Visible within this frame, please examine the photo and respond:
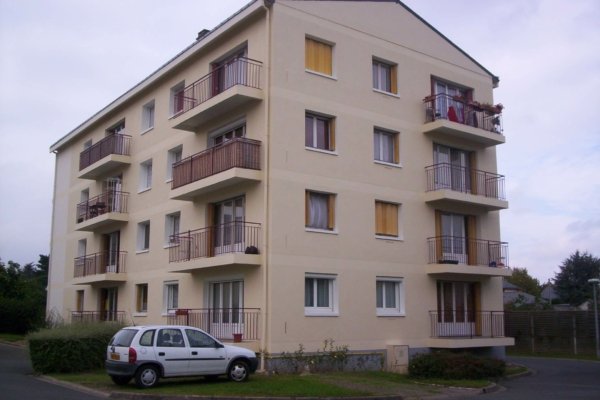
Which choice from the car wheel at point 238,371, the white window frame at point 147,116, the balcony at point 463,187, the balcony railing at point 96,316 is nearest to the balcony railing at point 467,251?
the balcony at point 463,187

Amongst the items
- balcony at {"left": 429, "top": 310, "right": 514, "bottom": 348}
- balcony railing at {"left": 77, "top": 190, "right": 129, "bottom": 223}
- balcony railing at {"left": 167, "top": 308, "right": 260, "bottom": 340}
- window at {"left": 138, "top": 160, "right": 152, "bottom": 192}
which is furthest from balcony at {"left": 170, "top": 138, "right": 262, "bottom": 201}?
balcony at {"left": 429, "top": 310, "right": 514, "bottom": 348}

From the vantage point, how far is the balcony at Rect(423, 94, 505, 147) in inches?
1001

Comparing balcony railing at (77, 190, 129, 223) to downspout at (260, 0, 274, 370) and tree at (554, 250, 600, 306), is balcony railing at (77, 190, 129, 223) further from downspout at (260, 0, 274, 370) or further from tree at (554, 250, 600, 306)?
tree at (554, 250, 600, 306)

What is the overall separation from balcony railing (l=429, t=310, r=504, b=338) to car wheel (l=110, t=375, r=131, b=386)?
39.0ft

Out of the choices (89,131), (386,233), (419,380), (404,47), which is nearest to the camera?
(419,380)

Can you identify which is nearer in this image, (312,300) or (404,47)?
(312,300)

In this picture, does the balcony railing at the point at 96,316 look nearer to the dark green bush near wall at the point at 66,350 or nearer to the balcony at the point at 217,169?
the dark green bush near wall at the point at 66,350

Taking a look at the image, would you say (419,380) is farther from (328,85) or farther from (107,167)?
(107,167)

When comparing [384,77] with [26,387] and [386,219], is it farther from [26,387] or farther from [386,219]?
[26,387]

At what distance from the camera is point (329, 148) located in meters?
22.9

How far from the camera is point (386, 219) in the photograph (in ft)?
78.9

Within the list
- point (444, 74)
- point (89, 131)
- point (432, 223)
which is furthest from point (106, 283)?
point (444, 74)

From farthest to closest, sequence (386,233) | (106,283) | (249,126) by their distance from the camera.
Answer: (106,283)
(386,233)
(249,126)

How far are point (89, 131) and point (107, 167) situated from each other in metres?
5.09
